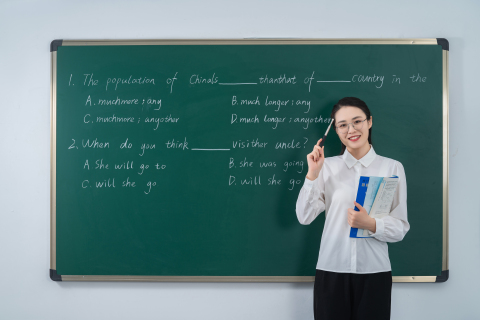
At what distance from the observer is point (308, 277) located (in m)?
1.61

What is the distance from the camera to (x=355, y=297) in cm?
138

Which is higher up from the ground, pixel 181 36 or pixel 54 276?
pixel 181 36

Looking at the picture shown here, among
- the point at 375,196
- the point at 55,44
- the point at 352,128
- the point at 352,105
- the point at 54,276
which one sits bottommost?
the point at 54,276

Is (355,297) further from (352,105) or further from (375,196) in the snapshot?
(352,105)

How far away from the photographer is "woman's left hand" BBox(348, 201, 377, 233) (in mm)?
1355

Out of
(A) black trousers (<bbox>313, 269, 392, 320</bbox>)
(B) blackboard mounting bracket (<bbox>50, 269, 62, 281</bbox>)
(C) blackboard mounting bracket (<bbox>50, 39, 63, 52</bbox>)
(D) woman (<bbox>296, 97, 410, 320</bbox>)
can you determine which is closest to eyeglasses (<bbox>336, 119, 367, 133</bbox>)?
(D) woman (<bbox>296, 97, 410, 320</bbox>)

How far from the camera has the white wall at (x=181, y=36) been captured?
1.65 m

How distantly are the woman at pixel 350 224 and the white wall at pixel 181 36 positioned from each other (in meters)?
0.29

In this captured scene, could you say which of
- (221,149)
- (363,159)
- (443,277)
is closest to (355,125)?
(363,159)

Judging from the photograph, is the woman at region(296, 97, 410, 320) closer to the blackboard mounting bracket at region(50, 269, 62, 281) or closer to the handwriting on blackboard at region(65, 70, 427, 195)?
the handwriting on blackboard at region(65, 70, 427, 195)

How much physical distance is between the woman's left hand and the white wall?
54 centimetres

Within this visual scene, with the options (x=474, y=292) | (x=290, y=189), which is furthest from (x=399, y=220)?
(x=474, y=292)

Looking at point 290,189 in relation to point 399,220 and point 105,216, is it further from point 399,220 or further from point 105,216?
point 105,216

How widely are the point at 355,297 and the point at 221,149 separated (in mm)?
1049
